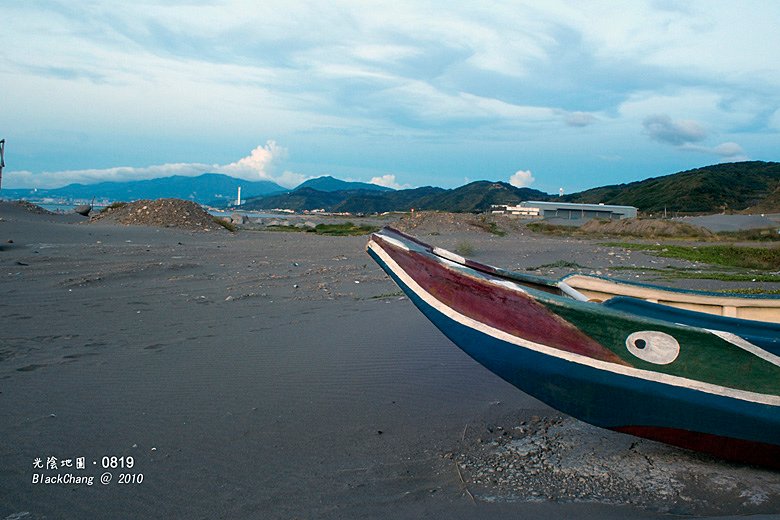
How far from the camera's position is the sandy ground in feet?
10.8

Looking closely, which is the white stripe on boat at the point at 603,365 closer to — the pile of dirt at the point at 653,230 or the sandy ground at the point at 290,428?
the sandy ground at the point at 290,428

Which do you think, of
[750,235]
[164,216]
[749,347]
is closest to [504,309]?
[749,347]

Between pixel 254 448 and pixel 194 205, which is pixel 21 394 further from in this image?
pixel 194 205

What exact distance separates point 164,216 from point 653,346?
23.4 meters

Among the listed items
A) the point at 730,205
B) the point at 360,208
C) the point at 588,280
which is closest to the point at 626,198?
the point at 730,205

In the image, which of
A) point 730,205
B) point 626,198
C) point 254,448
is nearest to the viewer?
point 254,448

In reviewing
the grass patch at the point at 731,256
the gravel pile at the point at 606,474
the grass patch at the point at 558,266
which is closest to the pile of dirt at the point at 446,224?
the grass patch at the point at 731,256

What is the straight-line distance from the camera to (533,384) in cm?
371

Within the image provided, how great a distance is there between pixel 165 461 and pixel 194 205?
79.3 ft

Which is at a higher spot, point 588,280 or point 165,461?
point 588,280

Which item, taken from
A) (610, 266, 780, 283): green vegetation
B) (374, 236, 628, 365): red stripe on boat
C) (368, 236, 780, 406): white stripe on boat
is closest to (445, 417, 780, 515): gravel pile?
(368, 236, 780, 406): white stripe on boat

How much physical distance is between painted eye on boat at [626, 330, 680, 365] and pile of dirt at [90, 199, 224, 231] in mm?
22167

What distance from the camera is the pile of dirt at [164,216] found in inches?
938

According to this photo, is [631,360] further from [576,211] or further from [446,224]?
[576,211]
